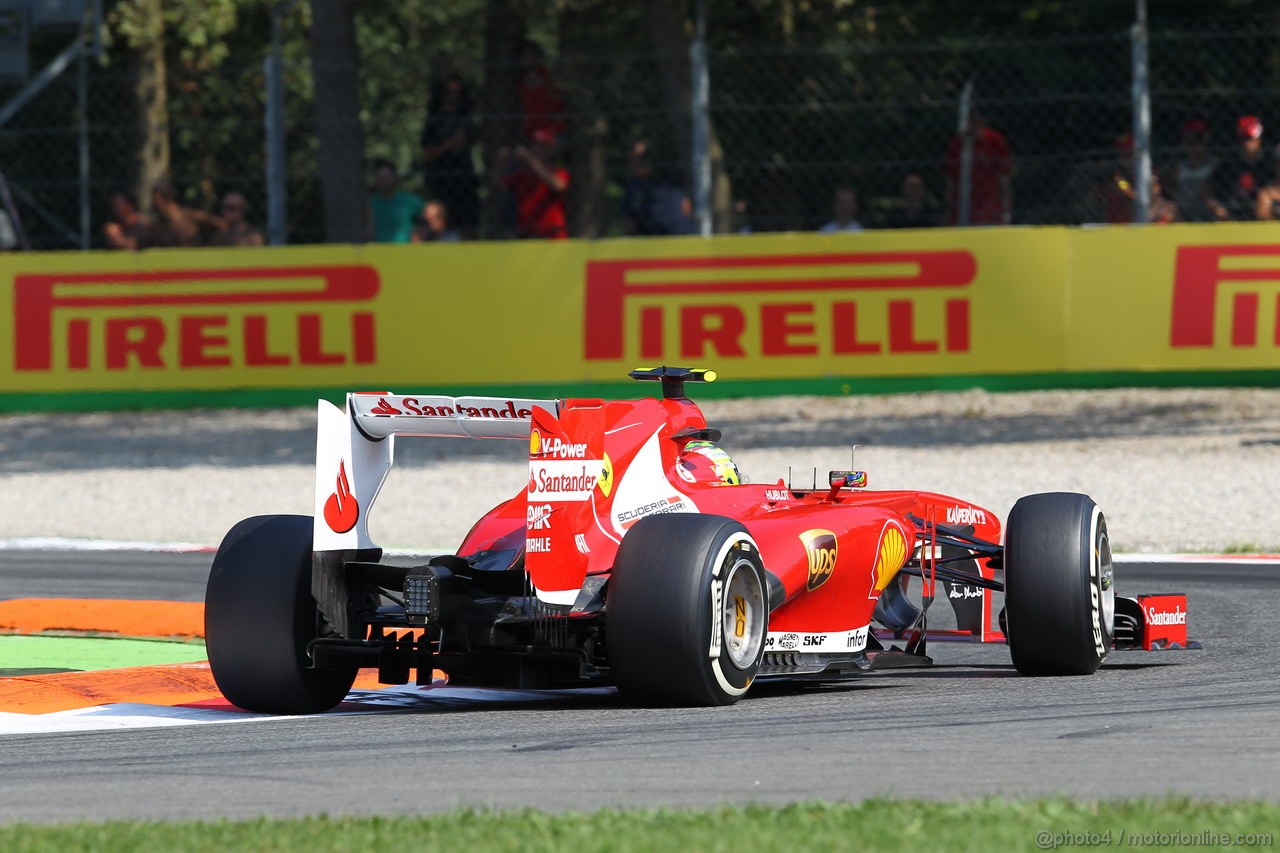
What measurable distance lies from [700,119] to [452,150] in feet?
Result: 7.04

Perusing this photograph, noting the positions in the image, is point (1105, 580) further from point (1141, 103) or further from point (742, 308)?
point (742, 308)

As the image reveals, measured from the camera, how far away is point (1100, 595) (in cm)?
789

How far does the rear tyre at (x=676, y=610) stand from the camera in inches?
264

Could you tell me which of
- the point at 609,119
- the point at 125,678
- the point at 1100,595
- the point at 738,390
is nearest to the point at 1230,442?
the point at 738,390

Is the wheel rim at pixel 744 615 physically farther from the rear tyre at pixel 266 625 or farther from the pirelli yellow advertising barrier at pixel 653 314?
the pirelli yellow advertising barrier at pixel 653 314

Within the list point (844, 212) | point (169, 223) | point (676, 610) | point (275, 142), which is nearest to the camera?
point (676, 610)

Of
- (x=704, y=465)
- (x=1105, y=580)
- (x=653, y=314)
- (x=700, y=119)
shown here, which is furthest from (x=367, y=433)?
(x=653, y=314)

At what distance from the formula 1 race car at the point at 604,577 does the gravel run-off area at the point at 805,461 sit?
4.59 meters

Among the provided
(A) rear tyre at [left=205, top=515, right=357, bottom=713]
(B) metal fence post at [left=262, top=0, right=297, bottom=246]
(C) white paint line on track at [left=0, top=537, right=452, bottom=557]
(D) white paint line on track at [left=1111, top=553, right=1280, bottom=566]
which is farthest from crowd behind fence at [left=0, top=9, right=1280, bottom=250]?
(A) rear tyre at [left=205, top=515, right=357, bottom=713]

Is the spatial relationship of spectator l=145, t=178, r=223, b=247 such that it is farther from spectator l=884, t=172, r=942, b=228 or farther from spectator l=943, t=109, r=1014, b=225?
spectator l=943, t=109, r=1014, b=225

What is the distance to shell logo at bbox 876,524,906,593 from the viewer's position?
25.8 feet

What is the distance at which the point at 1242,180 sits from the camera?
16.5 meters

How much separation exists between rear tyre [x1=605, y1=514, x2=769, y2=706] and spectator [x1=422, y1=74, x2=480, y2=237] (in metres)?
10.6

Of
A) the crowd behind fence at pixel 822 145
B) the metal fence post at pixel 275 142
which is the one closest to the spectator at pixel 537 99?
the crowd behind fence at pixel 822 145
